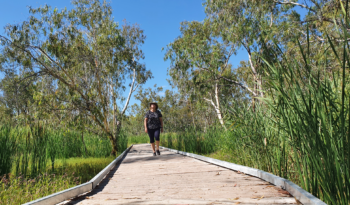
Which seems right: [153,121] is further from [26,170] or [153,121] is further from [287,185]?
[287,185]

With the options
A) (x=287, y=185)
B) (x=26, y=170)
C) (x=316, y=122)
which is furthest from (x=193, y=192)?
(x=26, y=170)

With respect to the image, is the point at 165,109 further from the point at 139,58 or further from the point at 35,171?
the point at 35,171

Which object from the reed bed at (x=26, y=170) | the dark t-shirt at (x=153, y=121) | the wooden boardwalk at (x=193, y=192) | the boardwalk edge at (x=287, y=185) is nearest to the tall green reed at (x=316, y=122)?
the boardwalk edge at (x=287, y=185)

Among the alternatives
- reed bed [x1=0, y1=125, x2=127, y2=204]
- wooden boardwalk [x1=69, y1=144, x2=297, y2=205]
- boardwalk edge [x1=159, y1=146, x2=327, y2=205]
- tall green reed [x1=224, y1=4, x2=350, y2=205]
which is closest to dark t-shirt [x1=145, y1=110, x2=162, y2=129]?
reed bed [x1=0, y1=125, x2=127, y2=204]

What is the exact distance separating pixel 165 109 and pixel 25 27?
2614 cm

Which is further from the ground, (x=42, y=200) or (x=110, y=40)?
(x=110, y=40)

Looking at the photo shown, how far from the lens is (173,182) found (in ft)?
9.42

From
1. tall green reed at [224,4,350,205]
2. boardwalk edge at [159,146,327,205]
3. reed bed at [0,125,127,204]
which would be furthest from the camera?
reed bed at [0,125,127,204]

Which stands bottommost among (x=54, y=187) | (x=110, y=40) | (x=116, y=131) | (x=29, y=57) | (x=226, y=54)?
(x=54, y=187)

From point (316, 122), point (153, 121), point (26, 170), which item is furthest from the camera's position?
point (153, 121)

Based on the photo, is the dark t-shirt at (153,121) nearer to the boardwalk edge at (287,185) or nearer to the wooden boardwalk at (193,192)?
the boardwalk edge at (287,185)

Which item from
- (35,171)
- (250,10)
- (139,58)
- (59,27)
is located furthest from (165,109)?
(35,171)

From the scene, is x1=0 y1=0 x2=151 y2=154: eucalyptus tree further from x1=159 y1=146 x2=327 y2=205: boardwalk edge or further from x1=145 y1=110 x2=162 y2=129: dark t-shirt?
x1=159 y1=146 x2=327 y2=205: boardwalk edge

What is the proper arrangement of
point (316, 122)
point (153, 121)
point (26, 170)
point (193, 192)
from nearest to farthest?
point (316, 122) < point (193, 192) < point (26, 170) < point (153, 121)
